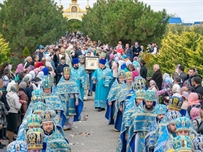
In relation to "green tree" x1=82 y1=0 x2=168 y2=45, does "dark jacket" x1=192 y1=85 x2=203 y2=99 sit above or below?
below

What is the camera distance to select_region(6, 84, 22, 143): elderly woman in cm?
1405

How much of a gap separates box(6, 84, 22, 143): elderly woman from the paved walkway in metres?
1.50

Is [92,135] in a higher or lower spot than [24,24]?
lower

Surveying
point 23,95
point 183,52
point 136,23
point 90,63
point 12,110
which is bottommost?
point 12,110

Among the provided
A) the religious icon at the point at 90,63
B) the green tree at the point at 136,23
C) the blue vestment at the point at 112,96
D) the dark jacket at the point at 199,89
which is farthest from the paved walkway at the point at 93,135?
the green tree at the point at 136,23

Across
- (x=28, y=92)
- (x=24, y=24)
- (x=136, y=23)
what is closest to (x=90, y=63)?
(x=28, y=92)

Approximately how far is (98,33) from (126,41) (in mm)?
10393

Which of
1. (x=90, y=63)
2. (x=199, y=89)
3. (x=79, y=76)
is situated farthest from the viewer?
(x=90, y=63)

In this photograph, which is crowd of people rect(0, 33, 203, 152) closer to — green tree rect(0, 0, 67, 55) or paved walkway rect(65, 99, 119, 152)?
paved walkway rect(65, 99, 119, 152)

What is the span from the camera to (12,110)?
46.3ft

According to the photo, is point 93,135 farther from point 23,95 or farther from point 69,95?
point 23,95

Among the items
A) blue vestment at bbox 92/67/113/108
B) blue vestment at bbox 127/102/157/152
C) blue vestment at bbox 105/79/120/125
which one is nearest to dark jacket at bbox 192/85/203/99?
blue vestment at bbox 127/102/157/152

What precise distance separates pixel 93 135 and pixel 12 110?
269 cm

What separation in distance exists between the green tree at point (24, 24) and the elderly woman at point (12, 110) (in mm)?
18546
